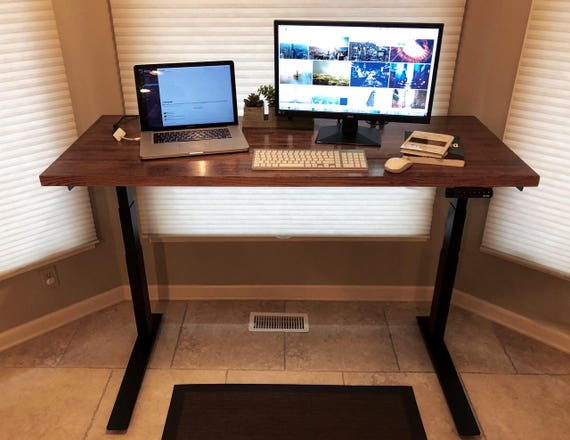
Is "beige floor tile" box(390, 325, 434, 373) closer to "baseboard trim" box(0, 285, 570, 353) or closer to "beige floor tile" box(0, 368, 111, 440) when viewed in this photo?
"baseboard trim" box(0, 285, 570, 353)

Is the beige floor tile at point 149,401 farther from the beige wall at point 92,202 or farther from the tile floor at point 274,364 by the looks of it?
the beige wall at point 92,202

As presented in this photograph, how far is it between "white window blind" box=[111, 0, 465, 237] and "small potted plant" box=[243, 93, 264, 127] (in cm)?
22

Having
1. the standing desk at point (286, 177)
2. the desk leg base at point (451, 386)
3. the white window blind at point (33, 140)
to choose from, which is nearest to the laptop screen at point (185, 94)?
the standing desk at point (286, 177)

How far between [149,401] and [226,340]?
498 mm

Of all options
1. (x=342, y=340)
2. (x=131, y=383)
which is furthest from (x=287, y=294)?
(x=131, y=383)

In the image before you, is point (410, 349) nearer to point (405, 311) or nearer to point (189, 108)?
point (405, 311)

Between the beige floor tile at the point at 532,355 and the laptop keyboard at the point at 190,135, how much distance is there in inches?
67.4

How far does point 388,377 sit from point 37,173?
6.09 ft

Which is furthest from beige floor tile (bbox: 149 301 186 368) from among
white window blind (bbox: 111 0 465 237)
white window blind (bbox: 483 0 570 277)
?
white window blind (bbox: 483 0 570 277)

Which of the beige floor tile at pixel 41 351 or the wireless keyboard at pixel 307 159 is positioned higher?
the wireless keyboard at pixel 307 159

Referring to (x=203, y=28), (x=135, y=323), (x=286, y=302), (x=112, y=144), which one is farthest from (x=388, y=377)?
(x=203, y=28)

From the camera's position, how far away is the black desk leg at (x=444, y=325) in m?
2.31

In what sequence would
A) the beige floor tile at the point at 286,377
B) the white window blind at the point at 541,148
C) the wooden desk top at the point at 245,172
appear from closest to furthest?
the wooden desk top at the point at 245,172 < the white window blind at the point at 541,148 < the beige floor tile at the point at 286,377

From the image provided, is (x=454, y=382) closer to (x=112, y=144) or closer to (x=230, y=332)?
(x=230, y=332)
